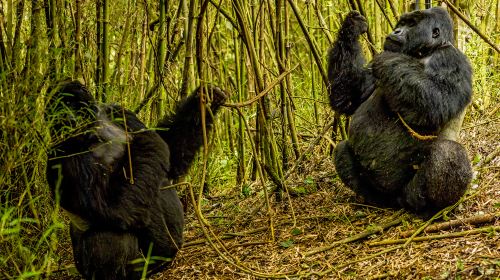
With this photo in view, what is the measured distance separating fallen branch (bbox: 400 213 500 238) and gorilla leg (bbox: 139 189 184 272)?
4.50ft

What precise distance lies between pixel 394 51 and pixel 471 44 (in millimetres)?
1737

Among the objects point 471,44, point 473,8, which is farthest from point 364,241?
point 473,8

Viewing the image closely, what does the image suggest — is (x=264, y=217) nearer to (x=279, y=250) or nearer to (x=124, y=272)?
(x=279, y=250)

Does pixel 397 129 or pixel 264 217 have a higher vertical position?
pixel 397 129

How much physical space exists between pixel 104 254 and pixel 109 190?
37 centimetres

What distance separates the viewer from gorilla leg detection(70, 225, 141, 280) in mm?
3701

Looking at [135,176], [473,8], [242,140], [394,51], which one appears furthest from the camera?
[473,8]

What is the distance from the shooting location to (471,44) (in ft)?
18.7

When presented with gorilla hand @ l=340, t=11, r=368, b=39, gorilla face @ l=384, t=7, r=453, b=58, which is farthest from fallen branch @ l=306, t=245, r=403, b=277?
gorilla hand @ l=340, t=11, r=368, b=39

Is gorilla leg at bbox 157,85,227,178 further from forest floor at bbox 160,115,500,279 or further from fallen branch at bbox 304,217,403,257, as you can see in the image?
fallen branch at bbox 304,217,403,257

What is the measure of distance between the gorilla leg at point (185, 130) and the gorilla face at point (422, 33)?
1204mm

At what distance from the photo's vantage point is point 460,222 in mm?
3738

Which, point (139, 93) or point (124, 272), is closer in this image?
point (124, 272)

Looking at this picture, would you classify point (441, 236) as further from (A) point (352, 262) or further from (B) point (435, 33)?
(B) point (435, 33)
